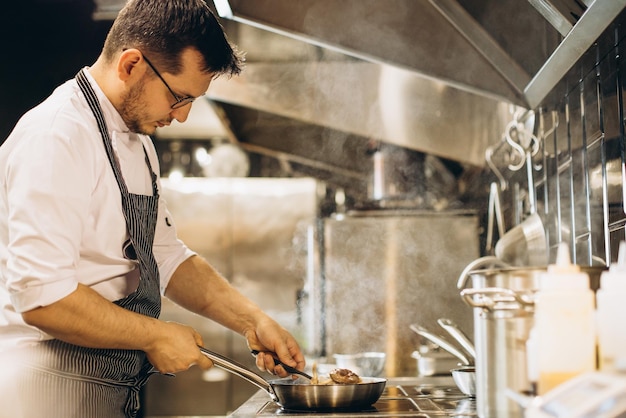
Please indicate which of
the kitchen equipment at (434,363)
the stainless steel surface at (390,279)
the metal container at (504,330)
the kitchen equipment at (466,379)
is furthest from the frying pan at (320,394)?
the stainless steel surface at (390,279)

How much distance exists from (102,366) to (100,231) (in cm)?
29

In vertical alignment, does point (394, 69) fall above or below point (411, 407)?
above

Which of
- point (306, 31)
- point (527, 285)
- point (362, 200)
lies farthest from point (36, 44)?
point (527, 285)

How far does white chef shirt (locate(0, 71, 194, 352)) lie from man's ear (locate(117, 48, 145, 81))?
3.1 inches

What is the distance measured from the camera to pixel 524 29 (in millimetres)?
2016

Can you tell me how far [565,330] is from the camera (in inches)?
36.6

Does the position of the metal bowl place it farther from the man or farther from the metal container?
the metal container

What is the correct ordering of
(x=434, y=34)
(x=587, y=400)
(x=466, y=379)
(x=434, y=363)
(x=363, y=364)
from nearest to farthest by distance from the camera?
1. (x=587, y=400)
2. (x=466, y=379)
3. (x=434, y=34)
4. (x=363, y=364)
5. (x=434, y=363)

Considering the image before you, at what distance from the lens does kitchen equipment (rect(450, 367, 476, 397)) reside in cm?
177

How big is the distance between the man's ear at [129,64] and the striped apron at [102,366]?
0.08m

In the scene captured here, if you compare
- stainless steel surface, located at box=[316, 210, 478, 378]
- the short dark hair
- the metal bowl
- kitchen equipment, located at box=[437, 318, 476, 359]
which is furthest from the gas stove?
stainless steel surface, located at box=[316, 210, 478, 378]

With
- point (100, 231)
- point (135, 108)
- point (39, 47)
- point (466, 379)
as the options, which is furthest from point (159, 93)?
point (39, 47)

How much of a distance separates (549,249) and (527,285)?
4.17ft

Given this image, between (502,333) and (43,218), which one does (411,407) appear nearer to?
(502,333)
